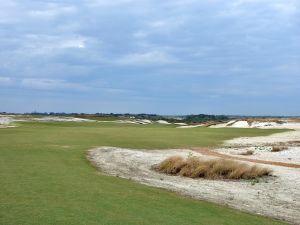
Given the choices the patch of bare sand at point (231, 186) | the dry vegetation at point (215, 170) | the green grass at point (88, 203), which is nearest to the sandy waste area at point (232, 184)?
the patch of bare sand at point (231, 186)

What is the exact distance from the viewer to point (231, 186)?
2006 centimetres

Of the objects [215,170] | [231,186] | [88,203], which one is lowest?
[231,186]

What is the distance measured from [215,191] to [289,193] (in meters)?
3.03

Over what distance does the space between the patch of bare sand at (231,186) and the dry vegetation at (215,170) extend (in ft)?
2.15

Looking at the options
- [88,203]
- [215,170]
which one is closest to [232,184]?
[215,170]

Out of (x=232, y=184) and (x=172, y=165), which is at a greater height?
(x=172, y=165)

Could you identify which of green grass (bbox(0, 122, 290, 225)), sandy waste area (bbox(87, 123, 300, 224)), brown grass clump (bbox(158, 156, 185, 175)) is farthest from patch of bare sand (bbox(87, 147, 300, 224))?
A: green grass (bbox(0, 122, 290, 225))

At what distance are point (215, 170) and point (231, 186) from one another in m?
2.65

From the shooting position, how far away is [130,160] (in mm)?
27016

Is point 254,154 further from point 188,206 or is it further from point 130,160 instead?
point 188,206

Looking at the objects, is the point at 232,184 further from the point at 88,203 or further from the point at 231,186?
the point at 88,203

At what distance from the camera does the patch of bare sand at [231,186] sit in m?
15.5

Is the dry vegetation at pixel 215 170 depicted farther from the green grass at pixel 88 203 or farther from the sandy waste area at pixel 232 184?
the green grass at pixel 88 203

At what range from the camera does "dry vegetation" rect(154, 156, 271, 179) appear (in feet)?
73.5
